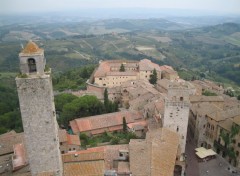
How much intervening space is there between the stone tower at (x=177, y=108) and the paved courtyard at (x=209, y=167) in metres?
4.67

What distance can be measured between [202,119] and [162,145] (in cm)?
1541

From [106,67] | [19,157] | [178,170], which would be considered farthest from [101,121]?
[106,67]

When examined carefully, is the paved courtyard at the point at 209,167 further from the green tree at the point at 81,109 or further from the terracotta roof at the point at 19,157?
the terracotta roof at the point at 19,157

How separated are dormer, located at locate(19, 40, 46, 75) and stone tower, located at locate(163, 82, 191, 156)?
22579mm

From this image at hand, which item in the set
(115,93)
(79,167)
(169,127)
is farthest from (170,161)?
(115,93)

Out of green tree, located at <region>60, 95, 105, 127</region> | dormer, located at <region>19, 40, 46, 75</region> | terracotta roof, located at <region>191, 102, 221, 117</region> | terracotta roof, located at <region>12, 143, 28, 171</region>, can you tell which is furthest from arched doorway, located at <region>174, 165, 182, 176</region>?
green tree, located at <region>60, 95, 105, 127</region>

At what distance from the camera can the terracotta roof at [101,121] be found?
177 ft

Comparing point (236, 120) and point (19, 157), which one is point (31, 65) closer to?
point (19, 157)

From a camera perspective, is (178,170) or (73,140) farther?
(73,140)

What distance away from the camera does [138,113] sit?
59000mm

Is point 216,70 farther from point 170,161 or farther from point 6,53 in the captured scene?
point 170,161

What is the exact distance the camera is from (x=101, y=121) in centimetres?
5544

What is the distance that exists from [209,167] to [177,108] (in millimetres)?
11392

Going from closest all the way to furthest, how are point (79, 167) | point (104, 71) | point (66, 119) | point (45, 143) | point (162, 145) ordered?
point (45, 143), point (79, 167), point (162, 145), point (66, 119), point (104, 71)
